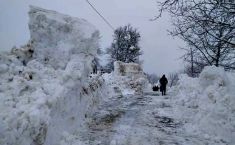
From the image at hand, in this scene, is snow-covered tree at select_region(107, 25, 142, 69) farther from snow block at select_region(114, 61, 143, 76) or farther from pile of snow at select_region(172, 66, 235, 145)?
pile of snow at select_region(172, 66, 235, 145)

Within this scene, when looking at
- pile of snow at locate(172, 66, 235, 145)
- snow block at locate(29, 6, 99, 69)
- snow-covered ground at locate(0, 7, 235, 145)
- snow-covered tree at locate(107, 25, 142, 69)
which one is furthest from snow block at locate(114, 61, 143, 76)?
snow block at locate(29, 6, 99, 69)

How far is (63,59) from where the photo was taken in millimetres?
10555

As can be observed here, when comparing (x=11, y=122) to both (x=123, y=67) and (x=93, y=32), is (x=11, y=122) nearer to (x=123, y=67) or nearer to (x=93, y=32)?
(x=93, y=32)

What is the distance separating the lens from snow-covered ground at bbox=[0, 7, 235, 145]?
657 cm

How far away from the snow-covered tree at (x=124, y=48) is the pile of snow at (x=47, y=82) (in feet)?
123

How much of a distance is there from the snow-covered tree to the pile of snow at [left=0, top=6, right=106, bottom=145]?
123 feet

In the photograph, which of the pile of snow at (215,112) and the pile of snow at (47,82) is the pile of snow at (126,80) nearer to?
the pile of snow at (215,112)

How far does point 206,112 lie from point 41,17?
626 cm

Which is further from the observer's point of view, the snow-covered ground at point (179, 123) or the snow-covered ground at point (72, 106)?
the snow-covered ground at point (179, 123)

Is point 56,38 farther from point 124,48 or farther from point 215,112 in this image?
point 124,48

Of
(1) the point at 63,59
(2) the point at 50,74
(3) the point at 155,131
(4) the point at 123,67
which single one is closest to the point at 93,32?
(1) the point at 63,59

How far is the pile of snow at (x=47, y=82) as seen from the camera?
20.2 ft

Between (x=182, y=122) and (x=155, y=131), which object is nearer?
(x=155, y=131)

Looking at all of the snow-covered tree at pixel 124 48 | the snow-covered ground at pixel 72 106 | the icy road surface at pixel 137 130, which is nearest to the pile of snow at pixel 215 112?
the snow-covered ground at pixel 72 106
